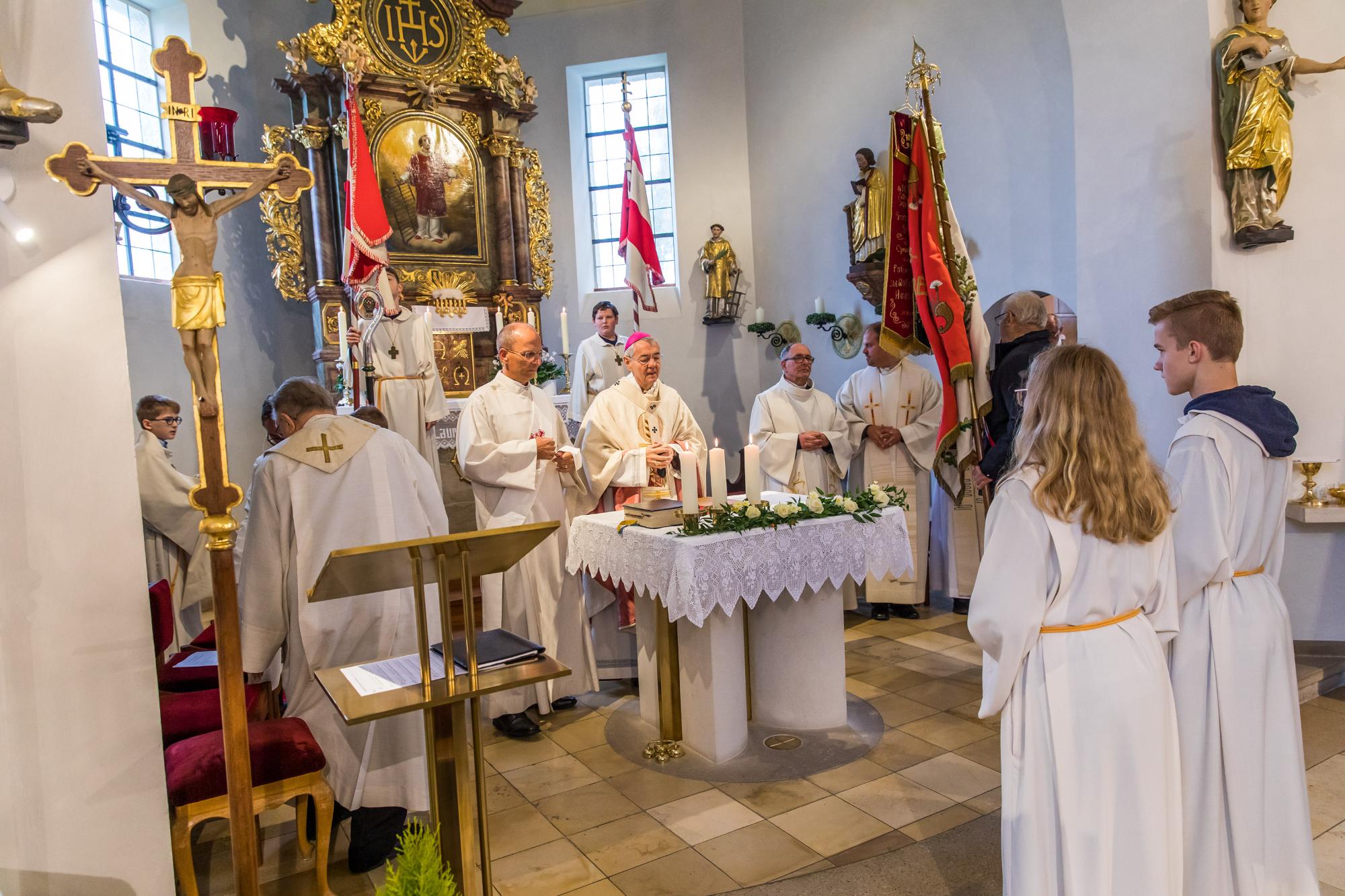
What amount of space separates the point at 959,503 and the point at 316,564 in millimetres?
4551

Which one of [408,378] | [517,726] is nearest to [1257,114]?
[517,726]

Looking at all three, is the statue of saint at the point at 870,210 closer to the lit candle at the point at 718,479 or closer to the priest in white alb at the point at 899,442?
the priest in white alb at the point at 899,442

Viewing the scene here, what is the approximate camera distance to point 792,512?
153 inches

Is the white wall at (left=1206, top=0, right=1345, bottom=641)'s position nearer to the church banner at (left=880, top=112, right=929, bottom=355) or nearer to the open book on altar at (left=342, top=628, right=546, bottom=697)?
the church banner at (left=880, top=112, right=929, bottom=355)

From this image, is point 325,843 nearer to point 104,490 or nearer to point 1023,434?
point 104,490

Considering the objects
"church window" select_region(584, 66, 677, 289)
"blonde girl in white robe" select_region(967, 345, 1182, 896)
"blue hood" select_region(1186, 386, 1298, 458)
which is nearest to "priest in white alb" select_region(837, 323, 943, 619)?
"blue hood" select_region(1186, 386, 1298, 458)

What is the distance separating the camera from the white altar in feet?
11.9

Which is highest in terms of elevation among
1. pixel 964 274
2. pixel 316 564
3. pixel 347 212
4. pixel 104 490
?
pixel 347 212

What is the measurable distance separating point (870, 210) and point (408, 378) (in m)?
4.50

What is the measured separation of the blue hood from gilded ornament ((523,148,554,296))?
7.81 meters

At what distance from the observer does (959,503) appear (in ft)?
20.8

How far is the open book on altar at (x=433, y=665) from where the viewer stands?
207 centimetres

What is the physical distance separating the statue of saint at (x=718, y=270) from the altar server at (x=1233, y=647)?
26.1ft

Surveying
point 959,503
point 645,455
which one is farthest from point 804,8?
point 645,455
